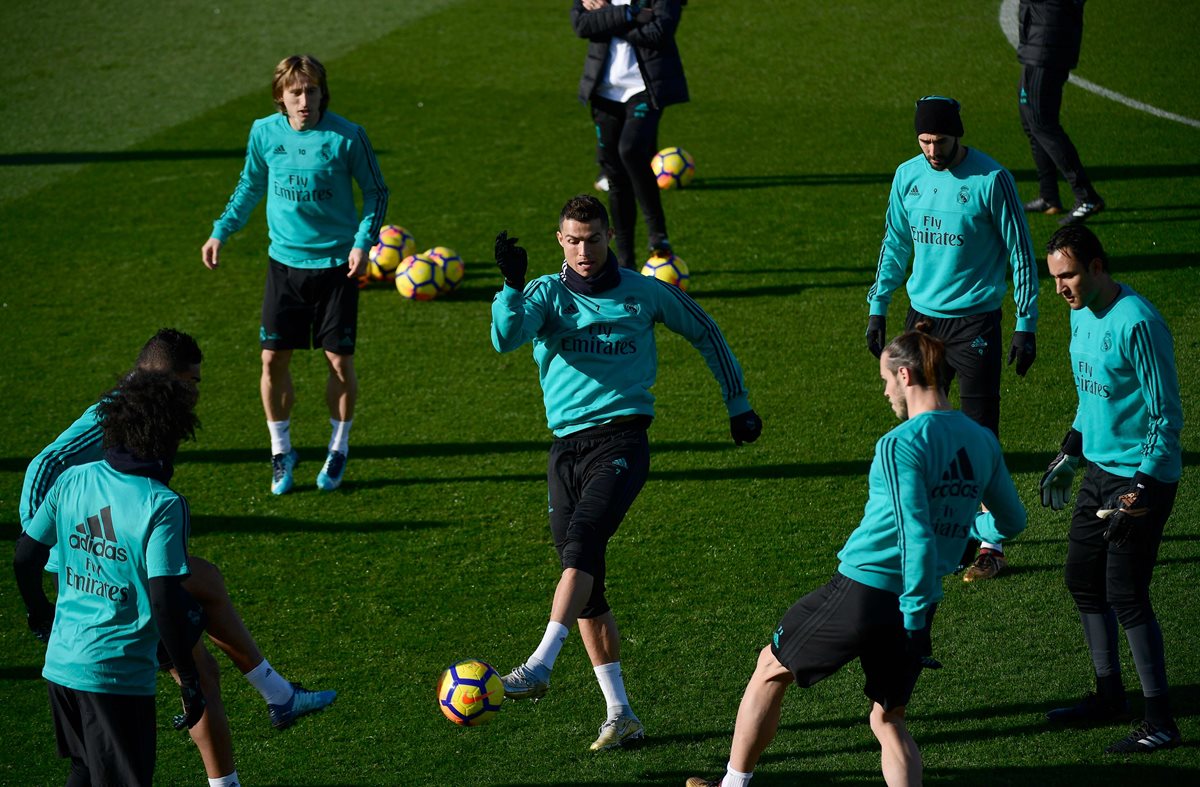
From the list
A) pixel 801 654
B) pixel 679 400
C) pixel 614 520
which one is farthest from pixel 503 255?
pixel 679 400

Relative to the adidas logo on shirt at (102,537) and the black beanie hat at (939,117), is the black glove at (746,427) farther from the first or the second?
→ the adidas logo on shirt at (102,537)

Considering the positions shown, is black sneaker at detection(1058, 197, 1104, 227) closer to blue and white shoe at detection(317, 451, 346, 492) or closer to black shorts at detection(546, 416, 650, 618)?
blue and white shoe at detection(317, 451, 346, 492)

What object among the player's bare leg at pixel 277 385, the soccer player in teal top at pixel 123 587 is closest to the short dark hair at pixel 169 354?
the soccer player in teal top at pixel 123 587

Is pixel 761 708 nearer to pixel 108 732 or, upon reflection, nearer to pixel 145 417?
pixel 108 732

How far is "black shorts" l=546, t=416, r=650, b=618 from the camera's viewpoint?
6.14 metres

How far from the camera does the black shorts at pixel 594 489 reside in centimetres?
614

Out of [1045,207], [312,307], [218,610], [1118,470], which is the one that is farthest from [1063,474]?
[1045,207]

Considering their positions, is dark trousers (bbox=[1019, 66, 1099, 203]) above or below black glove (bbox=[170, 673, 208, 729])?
above

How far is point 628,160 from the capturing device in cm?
1177

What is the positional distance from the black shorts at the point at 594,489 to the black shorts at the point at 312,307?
3.00 meters

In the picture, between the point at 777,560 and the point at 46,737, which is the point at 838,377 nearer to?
the point at 777,560

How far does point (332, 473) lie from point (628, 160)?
4.12 meters

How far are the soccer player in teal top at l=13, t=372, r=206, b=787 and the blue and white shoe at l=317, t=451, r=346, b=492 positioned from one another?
426cm

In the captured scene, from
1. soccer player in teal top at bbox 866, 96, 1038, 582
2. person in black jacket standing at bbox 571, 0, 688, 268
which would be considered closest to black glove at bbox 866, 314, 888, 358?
soccer player in teal top at bbox 866, 96, 1038, 582
